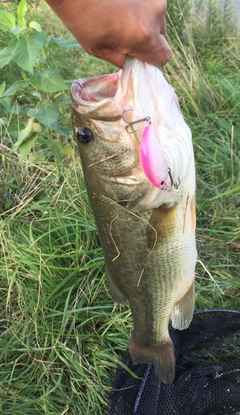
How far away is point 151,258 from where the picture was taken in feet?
6.03

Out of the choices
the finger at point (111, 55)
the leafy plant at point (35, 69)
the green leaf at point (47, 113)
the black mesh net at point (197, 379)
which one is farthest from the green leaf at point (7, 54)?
the black mesh net at point (197, 379)

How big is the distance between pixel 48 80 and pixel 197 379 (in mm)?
1987

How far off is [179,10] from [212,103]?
4.67 ft

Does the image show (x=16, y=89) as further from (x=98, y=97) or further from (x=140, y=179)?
(x=140, y=179)

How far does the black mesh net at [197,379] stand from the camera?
8.07ft

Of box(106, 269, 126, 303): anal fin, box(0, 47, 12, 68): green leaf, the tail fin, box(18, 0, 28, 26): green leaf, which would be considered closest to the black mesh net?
the tail fin

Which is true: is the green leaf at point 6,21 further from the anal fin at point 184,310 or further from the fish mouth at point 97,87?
the anal fin at point 184,310

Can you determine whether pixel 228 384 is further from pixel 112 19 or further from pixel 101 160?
pixel 112 19

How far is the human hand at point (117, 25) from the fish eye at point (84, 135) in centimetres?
29

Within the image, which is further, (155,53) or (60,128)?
(60,128)

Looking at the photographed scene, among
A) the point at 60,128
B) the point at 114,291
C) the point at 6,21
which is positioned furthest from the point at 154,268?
the point at 6,21

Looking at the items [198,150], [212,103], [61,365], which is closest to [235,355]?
[61,365]

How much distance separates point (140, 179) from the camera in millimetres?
1628

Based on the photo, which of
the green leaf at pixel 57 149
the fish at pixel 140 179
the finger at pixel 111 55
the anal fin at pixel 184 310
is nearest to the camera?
the finger at pixel 111 55
